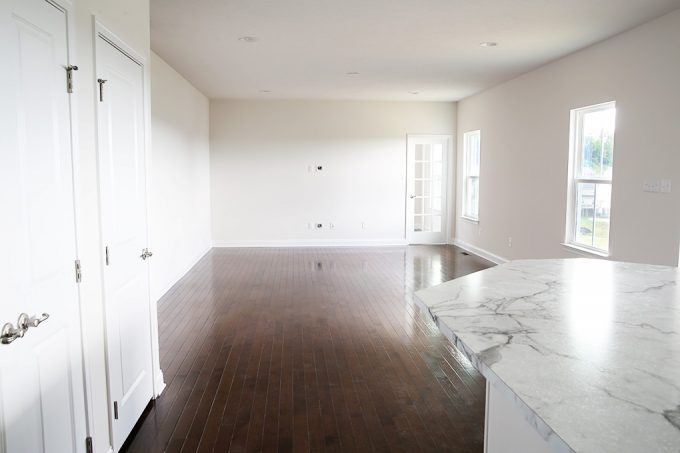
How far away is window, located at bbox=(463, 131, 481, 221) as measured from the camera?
8.57m

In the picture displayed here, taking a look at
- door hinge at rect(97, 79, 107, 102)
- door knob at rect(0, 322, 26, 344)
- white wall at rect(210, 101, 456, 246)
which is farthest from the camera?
white wall at rect(210, 101, 456, 246)

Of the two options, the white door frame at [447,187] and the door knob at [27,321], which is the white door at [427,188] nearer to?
the white door frame at [447,187]

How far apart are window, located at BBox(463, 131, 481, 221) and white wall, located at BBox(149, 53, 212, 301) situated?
4.57 meters

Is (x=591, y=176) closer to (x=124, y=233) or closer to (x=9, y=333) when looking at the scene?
(x=124, y=233)

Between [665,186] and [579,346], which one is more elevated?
[665,186]

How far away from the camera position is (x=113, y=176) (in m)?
2.44

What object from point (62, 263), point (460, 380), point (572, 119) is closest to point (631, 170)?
point (572, 119)

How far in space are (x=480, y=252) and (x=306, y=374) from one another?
17.7ft

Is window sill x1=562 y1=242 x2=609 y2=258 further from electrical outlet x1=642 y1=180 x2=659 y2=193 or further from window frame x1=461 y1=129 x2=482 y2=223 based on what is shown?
window frame x1=461 y1=129 x2=482 y2=223

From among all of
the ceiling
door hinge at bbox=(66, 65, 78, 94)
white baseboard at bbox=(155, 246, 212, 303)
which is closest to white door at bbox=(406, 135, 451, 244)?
the ceiling

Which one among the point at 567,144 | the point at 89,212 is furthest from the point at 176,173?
the point at 567,144

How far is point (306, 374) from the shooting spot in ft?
11.1

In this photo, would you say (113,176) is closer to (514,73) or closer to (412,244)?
(514,73)

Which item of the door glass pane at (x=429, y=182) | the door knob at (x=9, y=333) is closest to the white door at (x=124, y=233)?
the door knob at (x=9, y=333)
